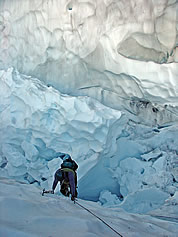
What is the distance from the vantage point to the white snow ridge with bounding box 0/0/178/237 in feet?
10.6

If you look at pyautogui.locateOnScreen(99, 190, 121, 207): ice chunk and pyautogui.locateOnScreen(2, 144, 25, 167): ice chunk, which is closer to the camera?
pyautogui.locateOnScreen(99, 190, 121, 207): ice chunk

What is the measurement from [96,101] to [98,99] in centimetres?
11

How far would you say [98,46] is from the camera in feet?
11.8

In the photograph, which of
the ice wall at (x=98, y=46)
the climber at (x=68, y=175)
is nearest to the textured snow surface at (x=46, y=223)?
the climber at (x=68, y=175)

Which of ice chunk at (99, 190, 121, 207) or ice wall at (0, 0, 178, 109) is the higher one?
ice wall at (0, 0, 178, 109)

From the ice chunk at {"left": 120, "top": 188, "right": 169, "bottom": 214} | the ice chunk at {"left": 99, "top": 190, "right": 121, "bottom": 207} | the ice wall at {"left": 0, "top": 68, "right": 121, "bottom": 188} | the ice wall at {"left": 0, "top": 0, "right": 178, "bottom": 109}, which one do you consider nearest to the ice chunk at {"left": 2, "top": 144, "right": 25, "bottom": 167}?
the ice wall at {"left": 0, "top": 68, "right": 121, "bottom": 188}

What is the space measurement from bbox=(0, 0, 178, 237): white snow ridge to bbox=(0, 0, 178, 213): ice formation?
0.01 m

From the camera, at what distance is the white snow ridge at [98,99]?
3.24 metres

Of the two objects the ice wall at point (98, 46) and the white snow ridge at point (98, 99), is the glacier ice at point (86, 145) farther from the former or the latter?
the ice wall at point (98, 46)

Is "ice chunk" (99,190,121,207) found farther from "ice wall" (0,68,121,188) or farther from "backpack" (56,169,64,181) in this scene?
"backpack" (56,169,64,181)

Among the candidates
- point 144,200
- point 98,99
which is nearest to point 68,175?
point 144,200

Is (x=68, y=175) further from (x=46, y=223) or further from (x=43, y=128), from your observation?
(x=43, y=128)

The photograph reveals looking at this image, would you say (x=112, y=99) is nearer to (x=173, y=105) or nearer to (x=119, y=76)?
(x=119, y=76)

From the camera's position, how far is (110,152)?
3.80m
